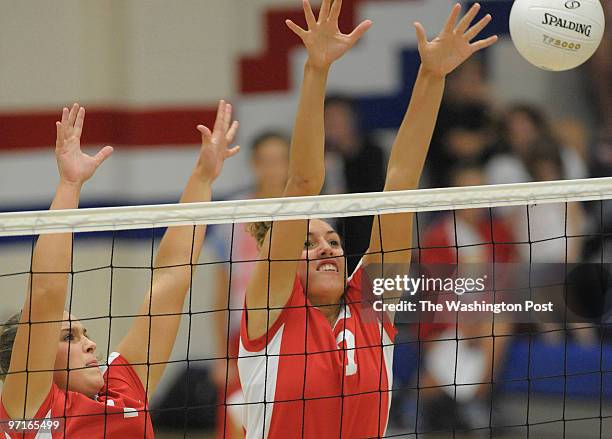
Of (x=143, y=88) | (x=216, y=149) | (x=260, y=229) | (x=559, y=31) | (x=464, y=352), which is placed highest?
(x=143, y=88)

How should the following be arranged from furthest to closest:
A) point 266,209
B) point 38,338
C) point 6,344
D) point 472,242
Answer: point 472,242 < point 266,209 < point 6,344 < point 38,338

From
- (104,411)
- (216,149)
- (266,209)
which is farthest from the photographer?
(216,149)

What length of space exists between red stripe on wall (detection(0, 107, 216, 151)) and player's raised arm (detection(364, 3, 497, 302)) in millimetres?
4523

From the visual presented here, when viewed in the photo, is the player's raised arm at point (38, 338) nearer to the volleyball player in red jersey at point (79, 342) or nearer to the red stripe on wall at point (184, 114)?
the volleyball player in red jersey at point (79, 342)

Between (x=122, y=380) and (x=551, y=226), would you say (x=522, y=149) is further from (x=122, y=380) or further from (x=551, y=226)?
(x=122, y=380)

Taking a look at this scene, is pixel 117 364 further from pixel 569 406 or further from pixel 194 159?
pixel 194 159

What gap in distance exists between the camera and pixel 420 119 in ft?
11.3

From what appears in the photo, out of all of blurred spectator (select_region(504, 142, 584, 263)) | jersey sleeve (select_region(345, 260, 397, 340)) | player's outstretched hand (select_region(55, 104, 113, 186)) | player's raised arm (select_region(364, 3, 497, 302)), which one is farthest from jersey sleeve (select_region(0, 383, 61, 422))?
blurred spectator (select_region(504, 142, 584, 263))

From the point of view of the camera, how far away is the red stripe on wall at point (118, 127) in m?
7.95

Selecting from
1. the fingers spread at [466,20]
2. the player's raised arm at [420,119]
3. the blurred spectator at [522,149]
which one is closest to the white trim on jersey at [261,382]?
the player's raised arm at [420,119]

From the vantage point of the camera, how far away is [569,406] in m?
6.64

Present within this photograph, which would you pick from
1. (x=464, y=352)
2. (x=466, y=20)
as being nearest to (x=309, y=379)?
(x=466, y=20)

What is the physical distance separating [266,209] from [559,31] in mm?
1239

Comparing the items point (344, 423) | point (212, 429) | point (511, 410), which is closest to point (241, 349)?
point (344, 423)
